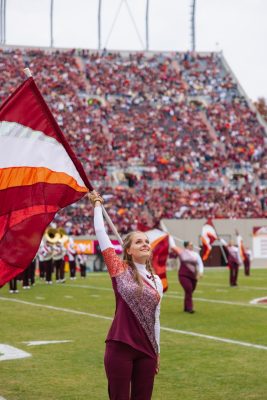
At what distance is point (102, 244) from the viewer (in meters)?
5.90

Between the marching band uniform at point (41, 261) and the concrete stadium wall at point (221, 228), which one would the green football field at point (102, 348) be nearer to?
A: the marching band uniform at point (41, 261)

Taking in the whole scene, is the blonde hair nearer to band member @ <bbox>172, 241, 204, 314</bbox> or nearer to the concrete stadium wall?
band member @ <bbox>172, 241, 204, 314</bbox>

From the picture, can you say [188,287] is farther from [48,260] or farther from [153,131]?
[153,131]

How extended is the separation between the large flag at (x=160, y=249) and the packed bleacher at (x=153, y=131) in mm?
18969

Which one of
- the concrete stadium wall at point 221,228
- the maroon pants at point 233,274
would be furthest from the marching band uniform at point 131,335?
the concrete stadium wall at point 221,228

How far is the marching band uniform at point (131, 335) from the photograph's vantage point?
5.57 meters

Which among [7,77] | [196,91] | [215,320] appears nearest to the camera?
[215,320]

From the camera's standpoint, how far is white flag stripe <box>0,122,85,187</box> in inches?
284

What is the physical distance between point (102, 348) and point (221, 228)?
3052cm

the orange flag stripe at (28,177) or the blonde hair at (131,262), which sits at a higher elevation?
the orange flag stripe at (28,177)

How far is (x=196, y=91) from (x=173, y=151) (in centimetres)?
892

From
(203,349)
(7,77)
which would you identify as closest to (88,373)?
(203,349)

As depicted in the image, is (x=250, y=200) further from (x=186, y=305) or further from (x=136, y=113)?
(x=186, y=305)

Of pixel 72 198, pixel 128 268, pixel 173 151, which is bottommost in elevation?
pixel 128 268
